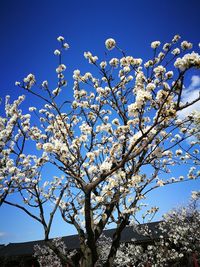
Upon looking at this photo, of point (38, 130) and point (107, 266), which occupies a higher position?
point (38, 130)

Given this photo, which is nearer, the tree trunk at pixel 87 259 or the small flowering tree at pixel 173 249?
the tree trunk at pixel 87 259

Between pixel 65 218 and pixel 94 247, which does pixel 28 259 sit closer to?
pixel 65 218

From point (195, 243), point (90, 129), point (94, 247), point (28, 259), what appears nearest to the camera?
point (94, 247)

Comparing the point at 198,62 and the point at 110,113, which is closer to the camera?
the point at 198,62

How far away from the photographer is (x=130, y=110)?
13.6 feet

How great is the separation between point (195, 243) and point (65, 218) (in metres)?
14.2

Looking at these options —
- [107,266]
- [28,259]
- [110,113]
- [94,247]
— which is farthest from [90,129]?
[28,259]

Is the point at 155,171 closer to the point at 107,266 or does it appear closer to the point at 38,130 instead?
the point at 107,266

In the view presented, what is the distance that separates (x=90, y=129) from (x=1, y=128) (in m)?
3.98

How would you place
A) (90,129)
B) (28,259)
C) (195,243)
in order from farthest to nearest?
1. (28,259)
2. (195,243)
3. (90,129)

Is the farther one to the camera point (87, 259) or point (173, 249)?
point (173, 249)

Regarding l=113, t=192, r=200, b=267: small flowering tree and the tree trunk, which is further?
l=113, t=192, r=200, b=267: small flowering tree

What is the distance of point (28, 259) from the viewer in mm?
26297

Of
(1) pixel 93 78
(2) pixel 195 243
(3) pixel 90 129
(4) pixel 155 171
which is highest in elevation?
(1) pixel 93 78
